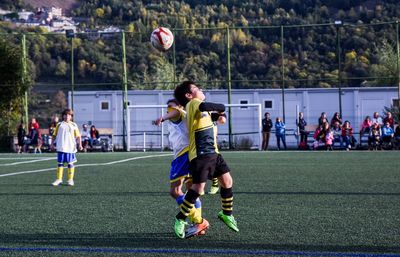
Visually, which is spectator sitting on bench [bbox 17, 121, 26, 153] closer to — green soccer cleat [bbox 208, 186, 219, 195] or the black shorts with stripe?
green soccer cleat [bbox 208, 186, 219, 195]

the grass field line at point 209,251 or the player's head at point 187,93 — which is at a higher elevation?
the player's head at point 187,93

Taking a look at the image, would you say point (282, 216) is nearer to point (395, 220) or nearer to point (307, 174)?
point (395, 220)

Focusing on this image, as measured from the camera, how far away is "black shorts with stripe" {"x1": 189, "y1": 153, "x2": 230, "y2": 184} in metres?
7.64

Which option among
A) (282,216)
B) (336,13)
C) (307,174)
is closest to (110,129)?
(307,174)

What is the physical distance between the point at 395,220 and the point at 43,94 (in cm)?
5707

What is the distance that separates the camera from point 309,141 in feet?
112

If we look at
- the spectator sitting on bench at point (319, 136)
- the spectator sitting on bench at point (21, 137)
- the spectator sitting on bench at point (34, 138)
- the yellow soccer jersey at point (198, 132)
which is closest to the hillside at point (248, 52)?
the spectator sitting on bench at point (34, 138)

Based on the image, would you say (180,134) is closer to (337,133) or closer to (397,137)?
(397,137)

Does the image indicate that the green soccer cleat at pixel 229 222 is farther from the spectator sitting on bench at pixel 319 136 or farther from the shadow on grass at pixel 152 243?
the spectator sitting on bench at pixel 319 136

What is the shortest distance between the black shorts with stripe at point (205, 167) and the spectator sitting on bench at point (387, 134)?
74.8ft

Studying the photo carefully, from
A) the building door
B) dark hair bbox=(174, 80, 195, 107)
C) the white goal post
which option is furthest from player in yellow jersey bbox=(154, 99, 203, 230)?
the building door

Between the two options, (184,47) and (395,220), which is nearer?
(395,220)

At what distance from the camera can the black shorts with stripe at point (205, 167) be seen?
25.1 ft

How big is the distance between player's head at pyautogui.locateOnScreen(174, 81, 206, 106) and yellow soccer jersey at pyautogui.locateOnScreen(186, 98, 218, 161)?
107mm
